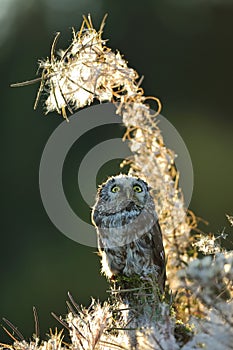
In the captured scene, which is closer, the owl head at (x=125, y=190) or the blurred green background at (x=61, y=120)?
the owl head at (x=125, y=190)

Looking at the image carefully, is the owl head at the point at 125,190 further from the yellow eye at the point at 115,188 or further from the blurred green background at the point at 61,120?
the blurred green background at the point at 61,120

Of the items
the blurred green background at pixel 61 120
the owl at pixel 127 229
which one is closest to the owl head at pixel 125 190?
the owl at pixel 127 229

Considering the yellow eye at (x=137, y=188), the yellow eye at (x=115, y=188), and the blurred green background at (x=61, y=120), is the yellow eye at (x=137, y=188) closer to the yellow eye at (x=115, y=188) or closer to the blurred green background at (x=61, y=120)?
the yellow eye at (x=115, y=188)

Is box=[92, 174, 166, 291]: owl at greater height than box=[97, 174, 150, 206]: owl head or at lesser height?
lesser

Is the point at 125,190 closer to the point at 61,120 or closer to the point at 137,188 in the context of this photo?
the point at 137,188

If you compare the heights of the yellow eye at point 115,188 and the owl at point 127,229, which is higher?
the yellow eye at point 115,188

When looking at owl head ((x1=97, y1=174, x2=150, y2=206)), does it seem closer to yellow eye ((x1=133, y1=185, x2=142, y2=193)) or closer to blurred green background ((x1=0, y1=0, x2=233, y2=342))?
yellow eye ((x1=133, y1=185, x2=142, y2=193))

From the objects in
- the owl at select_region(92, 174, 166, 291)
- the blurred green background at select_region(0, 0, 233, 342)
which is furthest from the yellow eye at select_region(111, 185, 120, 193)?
the blurred green background at select_region(0, 0, 233, 342)

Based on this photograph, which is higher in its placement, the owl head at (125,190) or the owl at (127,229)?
the owl head at (125,190)

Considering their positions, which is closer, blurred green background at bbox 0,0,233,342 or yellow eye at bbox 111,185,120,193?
yellow eye at bbox 111,185,120,193
